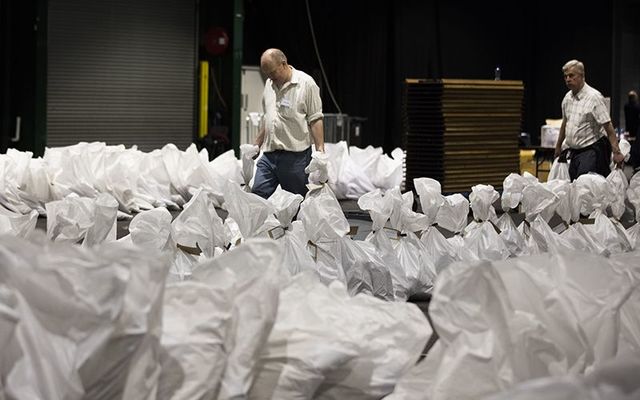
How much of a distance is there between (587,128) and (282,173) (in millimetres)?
2787

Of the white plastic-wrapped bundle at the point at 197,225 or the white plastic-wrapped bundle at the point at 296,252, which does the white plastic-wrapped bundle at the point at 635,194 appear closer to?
the white plastic-wrapped bundle at the point at 296,252

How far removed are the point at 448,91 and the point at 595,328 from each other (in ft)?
23.2

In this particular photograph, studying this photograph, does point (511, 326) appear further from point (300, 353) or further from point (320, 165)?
point (320, 165)

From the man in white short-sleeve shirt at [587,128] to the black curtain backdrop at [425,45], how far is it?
333 inches

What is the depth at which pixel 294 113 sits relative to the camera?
24.3 feet

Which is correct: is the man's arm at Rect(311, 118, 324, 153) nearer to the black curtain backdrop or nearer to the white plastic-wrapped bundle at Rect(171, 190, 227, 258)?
the white plastic-wrapped bundle at Rect(171, 190, 227, 258)

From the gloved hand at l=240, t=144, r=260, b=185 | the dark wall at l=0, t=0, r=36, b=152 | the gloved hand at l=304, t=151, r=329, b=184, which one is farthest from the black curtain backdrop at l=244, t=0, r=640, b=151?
the gloved hand at l=304, t=151, r=329, b=184

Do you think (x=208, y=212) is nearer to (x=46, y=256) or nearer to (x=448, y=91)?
(x=46, y=256)

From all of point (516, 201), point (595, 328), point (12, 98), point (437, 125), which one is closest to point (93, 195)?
point (437, 125)

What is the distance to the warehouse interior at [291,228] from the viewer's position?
8.41 feet

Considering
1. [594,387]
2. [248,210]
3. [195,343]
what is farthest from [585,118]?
[594,387]

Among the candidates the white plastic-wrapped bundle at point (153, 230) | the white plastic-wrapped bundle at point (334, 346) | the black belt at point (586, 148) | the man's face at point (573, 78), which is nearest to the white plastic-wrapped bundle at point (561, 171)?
the black belt at point (586, 148)

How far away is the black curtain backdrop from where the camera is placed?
55.8 feet

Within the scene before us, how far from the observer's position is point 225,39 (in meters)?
15.1
